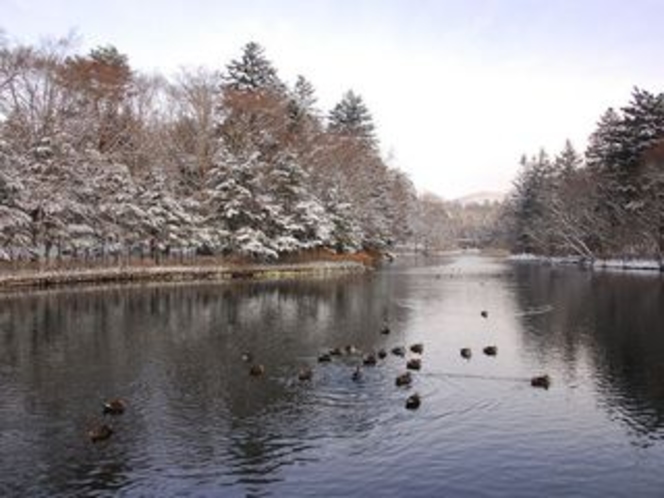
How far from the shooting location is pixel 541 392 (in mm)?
18109

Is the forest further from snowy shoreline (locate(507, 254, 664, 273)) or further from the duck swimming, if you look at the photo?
the duck swimming

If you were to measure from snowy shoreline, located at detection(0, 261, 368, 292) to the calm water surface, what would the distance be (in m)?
8.67

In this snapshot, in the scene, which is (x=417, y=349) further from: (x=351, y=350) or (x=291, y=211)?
(x=291, y=211)

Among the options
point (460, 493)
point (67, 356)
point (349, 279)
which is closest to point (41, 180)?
point (349, 279)

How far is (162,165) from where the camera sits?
5528cm

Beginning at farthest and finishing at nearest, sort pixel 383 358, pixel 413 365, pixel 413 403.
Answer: pixel 383 358, pixel 413 365, pixel 413 403

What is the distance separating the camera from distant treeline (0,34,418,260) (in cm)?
4456

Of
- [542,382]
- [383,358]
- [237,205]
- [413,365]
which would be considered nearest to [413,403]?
[413,365]

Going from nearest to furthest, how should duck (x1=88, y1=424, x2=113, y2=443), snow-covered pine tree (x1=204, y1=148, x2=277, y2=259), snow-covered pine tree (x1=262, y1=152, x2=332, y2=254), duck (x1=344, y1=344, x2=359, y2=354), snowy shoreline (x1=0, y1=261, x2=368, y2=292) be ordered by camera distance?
duck (x1=88, y1=424, x2=113, y2=443) < duck (x1=344, y1=344, x2=359, y2=354) < snowy shoreline (x1=0, y1=261, x2=368, y2=292) < snow-covered pine tree (x1=204, y1=148, x2=277, y2=259) < snow-covered pine tree (x1=262, y1=152, x2=332, y2=254)

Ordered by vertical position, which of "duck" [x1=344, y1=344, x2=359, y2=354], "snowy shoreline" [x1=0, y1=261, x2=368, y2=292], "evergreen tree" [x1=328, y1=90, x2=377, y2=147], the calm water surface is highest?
"evergreen tree" [x1=328, y1=90, x2=377, y2=147]

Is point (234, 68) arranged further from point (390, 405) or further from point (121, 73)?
point (390, 405)

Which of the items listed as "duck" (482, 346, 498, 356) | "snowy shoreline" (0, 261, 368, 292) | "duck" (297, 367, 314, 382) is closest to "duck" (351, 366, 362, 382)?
"duck" (297, 367, 314, 382)

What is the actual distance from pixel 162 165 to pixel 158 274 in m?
10.2

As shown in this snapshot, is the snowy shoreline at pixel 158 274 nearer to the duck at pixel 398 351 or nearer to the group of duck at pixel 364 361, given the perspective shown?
the group of duck at pixel 364 361
